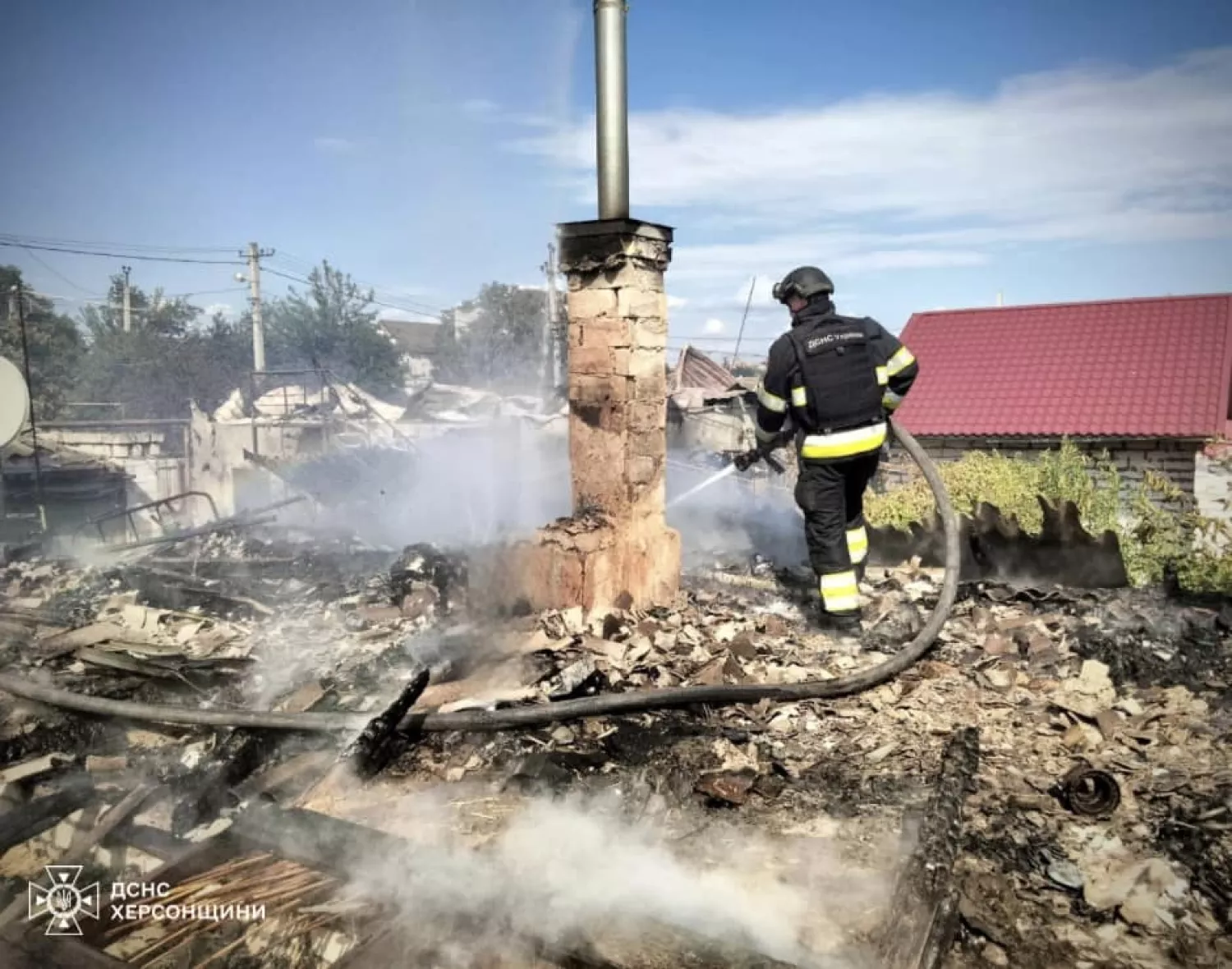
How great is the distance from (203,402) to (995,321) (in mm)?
25211

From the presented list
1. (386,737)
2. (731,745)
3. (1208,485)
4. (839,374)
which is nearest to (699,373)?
(1208,485)

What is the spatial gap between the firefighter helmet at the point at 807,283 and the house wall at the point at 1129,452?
31.1ft

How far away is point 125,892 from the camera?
2.61 meters

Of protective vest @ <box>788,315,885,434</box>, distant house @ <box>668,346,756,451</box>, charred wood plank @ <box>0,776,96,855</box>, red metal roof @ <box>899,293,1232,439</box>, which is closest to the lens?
charred wood plank @ <box>0,776,96,855</box>

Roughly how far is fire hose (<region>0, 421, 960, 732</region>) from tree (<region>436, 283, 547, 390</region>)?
9756 millimetres

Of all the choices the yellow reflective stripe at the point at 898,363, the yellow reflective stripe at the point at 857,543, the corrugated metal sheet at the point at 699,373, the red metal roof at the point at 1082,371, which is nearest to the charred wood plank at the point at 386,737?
the yellow reflective stripe at the point at 857,543

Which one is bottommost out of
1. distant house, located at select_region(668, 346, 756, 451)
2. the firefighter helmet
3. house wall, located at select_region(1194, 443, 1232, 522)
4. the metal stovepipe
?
house wall, located at select_region(1194, 443, 1232, 522)

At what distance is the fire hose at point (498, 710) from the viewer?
3.48 metres

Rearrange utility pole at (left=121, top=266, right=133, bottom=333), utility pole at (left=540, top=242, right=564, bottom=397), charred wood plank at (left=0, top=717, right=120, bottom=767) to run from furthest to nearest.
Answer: utility pole at (left=121, top=266, right=133, bottom=333)
utility pole at (left=540, top=242, right=564, bottom=397)
charred wood plank at (left=0, top=717, right=120, bottom=767)

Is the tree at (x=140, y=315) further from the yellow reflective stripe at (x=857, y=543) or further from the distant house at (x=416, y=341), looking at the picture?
the yellow reflective stripe at (x=857, y=543)

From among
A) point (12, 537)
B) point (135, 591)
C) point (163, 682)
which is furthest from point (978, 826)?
point (12, 537)

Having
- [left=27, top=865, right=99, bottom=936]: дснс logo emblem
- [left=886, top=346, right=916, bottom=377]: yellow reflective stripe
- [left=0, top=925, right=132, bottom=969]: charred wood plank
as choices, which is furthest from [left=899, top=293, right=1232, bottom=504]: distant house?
[left=0, top=925, right=132, bottom=969]: charred wood plank

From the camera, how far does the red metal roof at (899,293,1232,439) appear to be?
1392cm

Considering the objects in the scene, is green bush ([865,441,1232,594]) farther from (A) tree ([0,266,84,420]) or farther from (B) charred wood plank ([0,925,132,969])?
(A) tree ([0,266,84,420])
